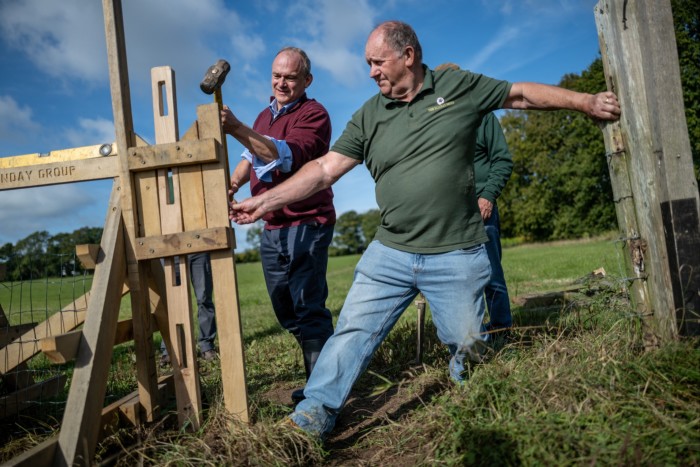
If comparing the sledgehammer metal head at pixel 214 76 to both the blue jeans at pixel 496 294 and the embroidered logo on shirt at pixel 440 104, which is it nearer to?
the embroidered logo on shirt at pixel 440 104

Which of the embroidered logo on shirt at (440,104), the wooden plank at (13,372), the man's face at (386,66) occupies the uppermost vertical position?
the man's face at (386,66)

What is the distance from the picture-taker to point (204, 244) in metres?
3.16

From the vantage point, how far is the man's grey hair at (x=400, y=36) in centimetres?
332

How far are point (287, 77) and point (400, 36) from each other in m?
1.14

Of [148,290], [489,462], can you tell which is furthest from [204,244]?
[489,462]

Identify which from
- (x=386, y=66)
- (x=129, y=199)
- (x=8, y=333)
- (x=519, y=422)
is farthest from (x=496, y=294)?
(x=8, y=333)

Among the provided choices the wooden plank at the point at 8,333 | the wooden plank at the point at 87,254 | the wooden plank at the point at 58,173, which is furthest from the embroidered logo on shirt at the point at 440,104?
the wooden plank at the point at 8,333

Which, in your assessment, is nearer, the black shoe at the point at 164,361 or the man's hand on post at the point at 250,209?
the man's hand on post at the point at 250,209

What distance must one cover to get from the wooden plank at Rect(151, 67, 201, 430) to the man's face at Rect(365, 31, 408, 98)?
128 cm

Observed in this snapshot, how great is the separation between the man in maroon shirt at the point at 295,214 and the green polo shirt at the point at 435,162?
79cm

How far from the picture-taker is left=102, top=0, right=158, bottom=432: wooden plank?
3230 mm

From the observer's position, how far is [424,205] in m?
3.17

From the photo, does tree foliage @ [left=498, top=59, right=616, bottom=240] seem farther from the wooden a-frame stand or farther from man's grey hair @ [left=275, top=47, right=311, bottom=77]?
the wooden a-frame stand

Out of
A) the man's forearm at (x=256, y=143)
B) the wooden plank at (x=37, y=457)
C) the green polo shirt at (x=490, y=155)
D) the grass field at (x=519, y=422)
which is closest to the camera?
the grass field at (x=519, y=422)
